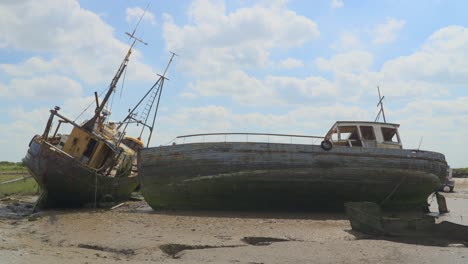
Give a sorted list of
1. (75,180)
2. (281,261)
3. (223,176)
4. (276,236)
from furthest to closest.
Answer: (75,180) → (223,176) → (276,236) → (281,261)

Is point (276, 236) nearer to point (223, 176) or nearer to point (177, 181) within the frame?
point (223, 176)

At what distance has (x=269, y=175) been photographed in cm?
1470

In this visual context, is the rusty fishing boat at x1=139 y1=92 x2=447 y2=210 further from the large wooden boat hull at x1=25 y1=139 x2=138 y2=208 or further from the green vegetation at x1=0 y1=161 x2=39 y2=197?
the green vegetation at x1=0 y1=161 x2=39 y2=197

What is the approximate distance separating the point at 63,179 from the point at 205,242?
1047 cm

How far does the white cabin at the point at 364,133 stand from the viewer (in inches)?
665

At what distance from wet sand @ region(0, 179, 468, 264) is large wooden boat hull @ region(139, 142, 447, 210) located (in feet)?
4.17

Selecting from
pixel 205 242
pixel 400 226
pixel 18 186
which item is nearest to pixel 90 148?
pixel 205 242

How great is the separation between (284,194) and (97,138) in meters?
8.97

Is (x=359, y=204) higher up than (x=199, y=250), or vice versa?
(x=359, y=204)

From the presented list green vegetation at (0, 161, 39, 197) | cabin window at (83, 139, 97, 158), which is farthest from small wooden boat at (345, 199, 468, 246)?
green vegetation at (0, 161, 39, 197)

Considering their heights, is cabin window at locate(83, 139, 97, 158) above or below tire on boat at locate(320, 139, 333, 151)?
above

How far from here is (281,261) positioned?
7.74m

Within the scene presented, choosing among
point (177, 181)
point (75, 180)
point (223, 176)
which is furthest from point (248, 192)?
point (75, 180)

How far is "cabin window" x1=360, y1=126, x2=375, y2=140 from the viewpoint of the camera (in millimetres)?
17141
